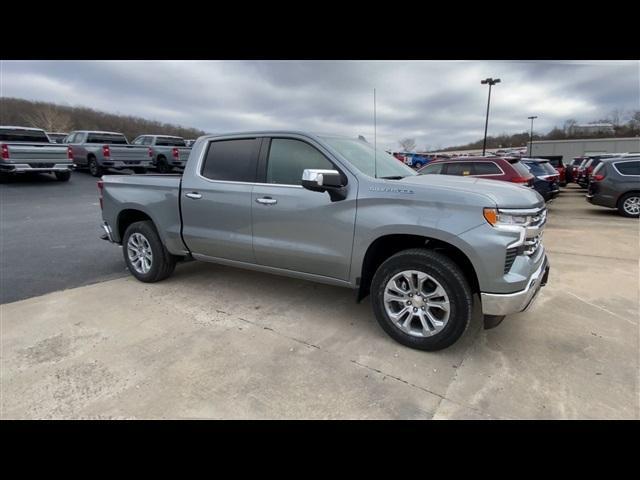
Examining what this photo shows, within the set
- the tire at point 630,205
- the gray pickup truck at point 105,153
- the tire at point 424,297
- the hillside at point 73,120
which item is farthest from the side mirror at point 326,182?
the hillside at point 73,120

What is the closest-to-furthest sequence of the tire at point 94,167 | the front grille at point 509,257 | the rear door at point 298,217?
1. the front grille at point 509,257
2. the rear door at point 298,217
3. the tire at point 94,167

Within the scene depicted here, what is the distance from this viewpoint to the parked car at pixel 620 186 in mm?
9820

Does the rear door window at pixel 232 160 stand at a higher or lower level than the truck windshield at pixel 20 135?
lower

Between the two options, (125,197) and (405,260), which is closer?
(405,260)

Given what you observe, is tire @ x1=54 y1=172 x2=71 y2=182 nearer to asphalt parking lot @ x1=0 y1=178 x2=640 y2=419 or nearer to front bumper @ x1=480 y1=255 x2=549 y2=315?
asphalt parking lot @ x1=0 y1=178 x2=640 y2=419

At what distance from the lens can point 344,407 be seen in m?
2.43

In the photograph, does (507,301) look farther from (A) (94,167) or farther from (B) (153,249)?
(A) (94,167)

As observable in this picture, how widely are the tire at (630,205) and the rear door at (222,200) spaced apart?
10.8 meters

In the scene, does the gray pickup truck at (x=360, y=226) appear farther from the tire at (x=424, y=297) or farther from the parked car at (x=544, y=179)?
the parked car at (x=544, y=179)

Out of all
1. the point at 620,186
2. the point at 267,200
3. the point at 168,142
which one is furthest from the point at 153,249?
the point at 168,142

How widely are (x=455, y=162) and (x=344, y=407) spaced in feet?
28.7

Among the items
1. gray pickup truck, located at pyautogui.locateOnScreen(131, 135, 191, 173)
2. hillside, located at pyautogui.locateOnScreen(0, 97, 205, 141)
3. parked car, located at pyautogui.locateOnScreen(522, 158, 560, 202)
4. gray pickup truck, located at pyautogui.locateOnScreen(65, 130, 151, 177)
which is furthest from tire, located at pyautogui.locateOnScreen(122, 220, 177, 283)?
hillside, located at pyautogui.locateOnScreen(0, 97, 205, 141)
